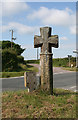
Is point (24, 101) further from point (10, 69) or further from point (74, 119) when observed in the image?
point (10, 69)

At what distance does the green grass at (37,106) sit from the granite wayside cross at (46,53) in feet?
1.47

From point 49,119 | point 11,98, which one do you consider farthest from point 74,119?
point 11,98

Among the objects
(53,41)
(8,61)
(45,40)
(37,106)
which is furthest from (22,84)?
(8,61)

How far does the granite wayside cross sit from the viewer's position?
570cm

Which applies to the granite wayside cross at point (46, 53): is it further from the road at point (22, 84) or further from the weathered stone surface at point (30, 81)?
the road at point (22, 84)

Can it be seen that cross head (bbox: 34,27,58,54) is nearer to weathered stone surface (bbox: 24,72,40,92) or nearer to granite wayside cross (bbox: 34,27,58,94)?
granite wayside cross (bbox: 34,27,58,94)

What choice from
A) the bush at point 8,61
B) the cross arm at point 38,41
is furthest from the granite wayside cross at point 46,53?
the bush at point 8,61

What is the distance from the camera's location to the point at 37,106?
4.51m

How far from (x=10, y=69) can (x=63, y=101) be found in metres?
17.0

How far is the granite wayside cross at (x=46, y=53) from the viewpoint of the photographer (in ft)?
18.7

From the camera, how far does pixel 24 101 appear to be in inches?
188

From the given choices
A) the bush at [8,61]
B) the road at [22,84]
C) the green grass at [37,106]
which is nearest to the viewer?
the green grass at [37,106]

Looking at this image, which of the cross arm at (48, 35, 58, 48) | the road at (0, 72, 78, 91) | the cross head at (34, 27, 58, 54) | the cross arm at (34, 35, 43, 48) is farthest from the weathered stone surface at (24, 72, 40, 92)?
the road at (0, 72, 78, 91)

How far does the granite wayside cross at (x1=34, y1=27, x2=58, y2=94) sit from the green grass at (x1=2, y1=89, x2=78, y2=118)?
0.45 metres
